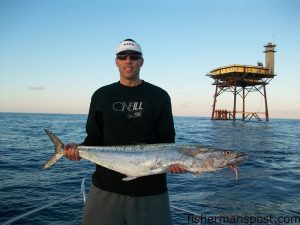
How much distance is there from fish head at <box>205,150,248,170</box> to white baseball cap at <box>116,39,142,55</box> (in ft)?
6.15

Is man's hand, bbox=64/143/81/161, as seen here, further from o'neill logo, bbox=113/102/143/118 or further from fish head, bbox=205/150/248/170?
fish head, bbox=205/150/248/170

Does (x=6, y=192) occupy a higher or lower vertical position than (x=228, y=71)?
lower

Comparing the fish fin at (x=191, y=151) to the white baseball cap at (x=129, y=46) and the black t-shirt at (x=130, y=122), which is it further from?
the white baseball cap at (x=129, y=46)

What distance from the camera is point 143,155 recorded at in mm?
4590

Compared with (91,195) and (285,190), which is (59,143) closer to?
(91,195)

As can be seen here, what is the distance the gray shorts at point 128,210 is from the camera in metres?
4.34

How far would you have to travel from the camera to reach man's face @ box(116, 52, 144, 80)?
4734 mm

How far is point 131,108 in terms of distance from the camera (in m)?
4.60

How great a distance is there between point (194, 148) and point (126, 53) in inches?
67.7

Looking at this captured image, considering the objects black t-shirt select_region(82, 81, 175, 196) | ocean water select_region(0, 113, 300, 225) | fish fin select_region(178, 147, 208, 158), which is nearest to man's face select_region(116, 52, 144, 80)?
black t-shirt select_region(82, 81, 175, 196)

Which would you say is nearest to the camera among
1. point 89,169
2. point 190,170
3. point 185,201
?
point 190,170

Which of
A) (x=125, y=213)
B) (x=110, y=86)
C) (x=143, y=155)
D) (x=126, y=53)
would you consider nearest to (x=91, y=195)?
(x=125, y=213)

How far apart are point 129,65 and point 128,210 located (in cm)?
204

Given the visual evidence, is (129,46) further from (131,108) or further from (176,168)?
(176,168)
